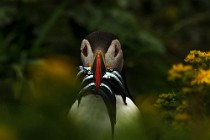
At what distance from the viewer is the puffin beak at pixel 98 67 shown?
2.48 m

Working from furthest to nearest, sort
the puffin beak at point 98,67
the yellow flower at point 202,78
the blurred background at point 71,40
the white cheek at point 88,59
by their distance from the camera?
the blurred background at point 71,40, the white cheek at point 88,59, the puffin beak at point 98,67, the yellow flower at point 202,78

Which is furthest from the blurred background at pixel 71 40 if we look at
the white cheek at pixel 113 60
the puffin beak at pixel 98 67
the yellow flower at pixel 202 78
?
the yellow flower at pixel 202 78

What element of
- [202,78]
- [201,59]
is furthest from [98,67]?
[202,78]

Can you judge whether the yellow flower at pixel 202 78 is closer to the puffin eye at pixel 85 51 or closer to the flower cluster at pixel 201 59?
the flower cluster at pixel 201 59

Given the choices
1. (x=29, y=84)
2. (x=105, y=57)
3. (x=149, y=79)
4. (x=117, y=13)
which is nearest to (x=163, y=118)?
(x=105, y=57)

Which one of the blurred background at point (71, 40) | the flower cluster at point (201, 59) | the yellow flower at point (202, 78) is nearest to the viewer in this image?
the yellow flower at point (202, 78)

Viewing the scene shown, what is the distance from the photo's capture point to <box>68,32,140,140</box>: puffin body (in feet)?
8.13

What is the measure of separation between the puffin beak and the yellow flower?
579 mm

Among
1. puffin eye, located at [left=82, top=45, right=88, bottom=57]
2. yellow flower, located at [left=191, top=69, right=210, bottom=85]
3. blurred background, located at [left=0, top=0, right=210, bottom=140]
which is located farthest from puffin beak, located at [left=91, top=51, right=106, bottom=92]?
blurred background, located at [left=0, top=0, right=210, bottom=140]

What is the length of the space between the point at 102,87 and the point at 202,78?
0.64 m

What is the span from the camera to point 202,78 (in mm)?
1928

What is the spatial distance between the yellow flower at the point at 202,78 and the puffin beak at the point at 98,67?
58 cm

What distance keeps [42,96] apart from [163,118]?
1.18ft

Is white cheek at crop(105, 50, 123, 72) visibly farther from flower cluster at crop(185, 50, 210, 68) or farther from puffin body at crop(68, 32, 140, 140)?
flower cluster at crop(185, 50, 210, 68)
